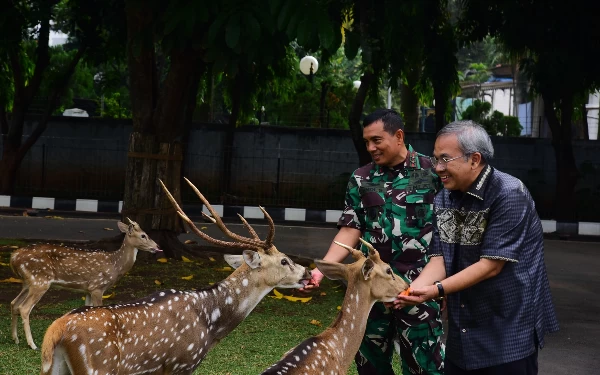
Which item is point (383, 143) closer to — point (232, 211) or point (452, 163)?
point (452, 163)

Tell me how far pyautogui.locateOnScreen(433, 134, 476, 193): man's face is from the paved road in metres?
3.28

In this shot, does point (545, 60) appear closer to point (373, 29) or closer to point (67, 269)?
point (373, 29)

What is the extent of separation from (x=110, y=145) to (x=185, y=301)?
48.6ft

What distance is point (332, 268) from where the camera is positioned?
4.78m

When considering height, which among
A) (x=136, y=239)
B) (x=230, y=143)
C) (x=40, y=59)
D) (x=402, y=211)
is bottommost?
(x=136, y=239)

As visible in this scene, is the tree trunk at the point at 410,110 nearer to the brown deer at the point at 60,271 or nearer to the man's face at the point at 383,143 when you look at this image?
Result: the brown deer at the point at 60,271

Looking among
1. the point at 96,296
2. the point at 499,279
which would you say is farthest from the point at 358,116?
the point at 499,279

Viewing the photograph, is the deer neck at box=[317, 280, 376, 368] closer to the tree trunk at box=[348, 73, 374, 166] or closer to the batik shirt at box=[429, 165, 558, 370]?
the batik shirt at box=[429, 165, 558, 370]

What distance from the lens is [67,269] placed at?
7.73 meters

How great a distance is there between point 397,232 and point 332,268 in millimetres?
547

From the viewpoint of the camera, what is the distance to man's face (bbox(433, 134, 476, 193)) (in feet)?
13.9

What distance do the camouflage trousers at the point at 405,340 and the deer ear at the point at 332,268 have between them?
0.40 meters

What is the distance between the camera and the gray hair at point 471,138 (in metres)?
4.24

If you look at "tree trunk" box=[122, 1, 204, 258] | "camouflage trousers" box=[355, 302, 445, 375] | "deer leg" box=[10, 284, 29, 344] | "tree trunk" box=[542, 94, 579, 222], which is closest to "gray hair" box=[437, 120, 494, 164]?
"camouflage trousers" box=[355, 302, 445, 375]
